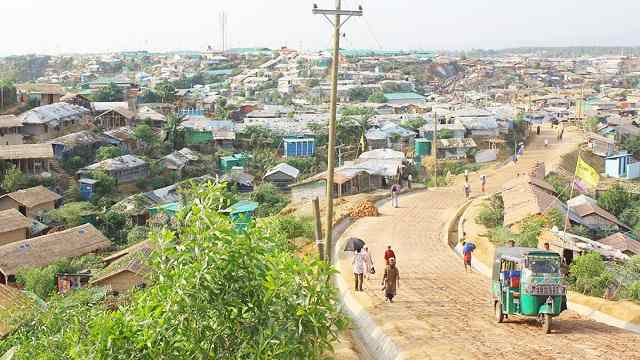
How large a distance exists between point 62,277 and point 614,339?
58.5 ft

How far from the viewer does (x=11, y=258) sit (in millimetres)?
25031

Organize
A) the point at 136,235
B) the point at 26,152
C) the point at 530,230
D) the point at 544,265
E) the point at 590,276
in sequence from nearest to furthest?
the point at 544,265 < the point at 590,276 < the point at 530,230 < the point at 136,235 < the point at 26,152

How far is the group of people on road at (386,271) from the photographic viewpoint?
1288 centimetres

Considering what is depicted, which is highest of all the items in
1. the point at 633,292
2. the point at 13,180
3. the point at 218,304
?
the point at 218,304

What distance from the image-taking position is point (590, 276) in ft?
46.0

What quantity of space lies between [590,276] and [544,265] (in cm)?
441

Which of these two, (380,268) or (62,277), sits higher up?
(380,268)

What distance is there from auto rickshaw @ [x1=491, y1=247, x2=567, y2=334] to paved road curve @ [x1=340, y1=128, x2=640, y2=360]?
321mm

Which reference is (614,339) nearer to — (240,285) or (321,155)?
(240,285)

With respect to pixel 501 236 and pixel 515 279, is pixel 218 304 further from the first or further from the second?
pixel 501 236

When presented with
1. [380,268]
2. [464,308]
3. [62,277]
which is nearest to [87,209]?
[62,277]

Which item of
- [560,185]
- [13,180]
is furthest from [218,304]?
[13,180]

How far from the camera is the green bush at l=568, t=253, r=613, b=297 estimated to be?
1366cm

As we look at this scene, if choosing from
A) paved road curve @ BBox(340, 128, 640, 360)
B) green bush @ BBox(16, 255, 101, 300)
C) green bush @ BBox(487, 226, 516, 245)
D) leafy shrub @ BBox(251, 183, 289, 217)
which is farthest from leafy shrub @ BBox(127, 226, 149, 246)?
green bush @ BBox(487, 226, 516, 245)
